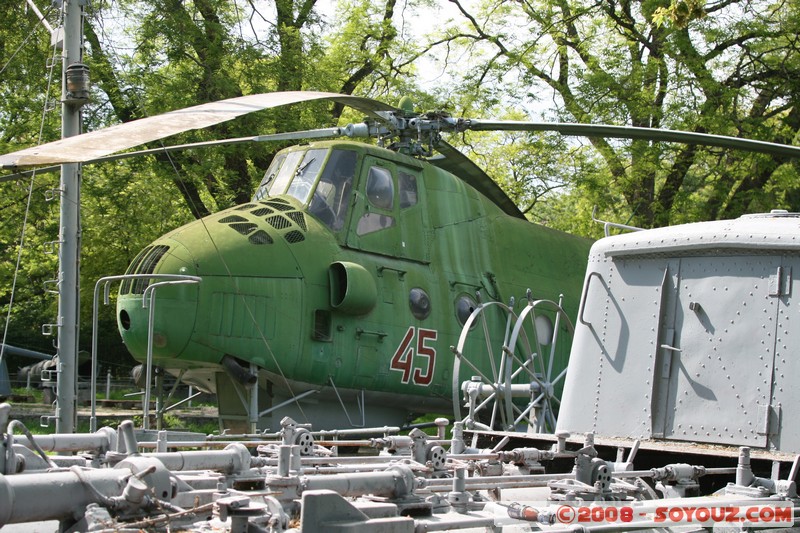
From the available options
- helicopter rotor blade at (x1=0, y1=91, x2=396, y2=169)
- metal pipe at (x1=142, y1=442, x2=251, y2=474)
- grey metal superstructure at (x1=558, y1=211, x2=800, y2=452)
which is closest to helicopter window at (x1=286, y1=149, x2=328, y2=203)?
helicopter rotor blade at (x1=0, y1=91, x2=396, y2=169)

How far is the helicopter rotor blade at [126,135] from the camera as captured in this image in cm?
632

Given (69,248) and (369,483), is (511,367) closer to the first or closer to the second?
(69,248)

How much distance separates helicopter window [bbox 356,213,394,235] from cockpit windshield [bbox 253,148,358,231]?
24 centimetres

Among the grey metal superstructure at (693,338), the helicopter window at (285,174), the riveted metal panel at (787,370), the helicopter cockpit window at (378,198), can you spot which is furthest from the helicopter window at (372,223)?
the riveted metal panel at (787,370)

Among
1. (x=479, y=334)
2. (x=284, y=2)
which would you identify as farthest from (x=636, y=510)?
(x=284, y=2)

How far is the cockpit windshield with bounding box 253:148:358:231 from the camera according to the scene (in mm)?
11914

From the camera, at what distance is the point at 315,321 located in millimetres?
11438

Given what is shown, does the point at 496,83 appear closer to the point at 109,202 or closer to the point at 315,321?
the point at 109,202

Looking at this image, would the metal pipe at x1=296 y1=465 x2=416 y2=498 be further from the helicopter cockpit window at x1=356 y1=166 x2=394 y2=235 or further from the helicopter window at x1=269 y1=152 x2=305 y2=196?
the helicopter window at x1=269 y1=152 x2=305 y2=196

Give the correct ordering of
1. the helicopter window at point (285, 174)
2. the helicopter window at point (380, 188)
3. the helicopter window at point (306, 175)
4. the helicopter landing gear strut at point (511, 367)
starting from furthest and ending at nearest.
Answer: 1. the helicopter window at point (285, 174)
2. the helicopter window at point (380, 188)
3. the helicopter window at point (306, 175)
4. the helicopter landing gear strut at point (511, 367)

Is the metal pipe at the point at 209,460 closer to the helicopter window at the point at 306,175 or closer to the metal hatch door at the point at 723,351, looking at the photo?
the metal hatch door at the point at 723,351

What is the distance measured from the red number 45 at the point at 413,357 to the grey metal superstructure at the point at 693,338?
4.62 meters

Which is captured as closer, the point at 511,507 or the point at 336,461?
the point at 511,507

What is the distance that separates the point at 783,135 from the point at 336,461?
15272mm
